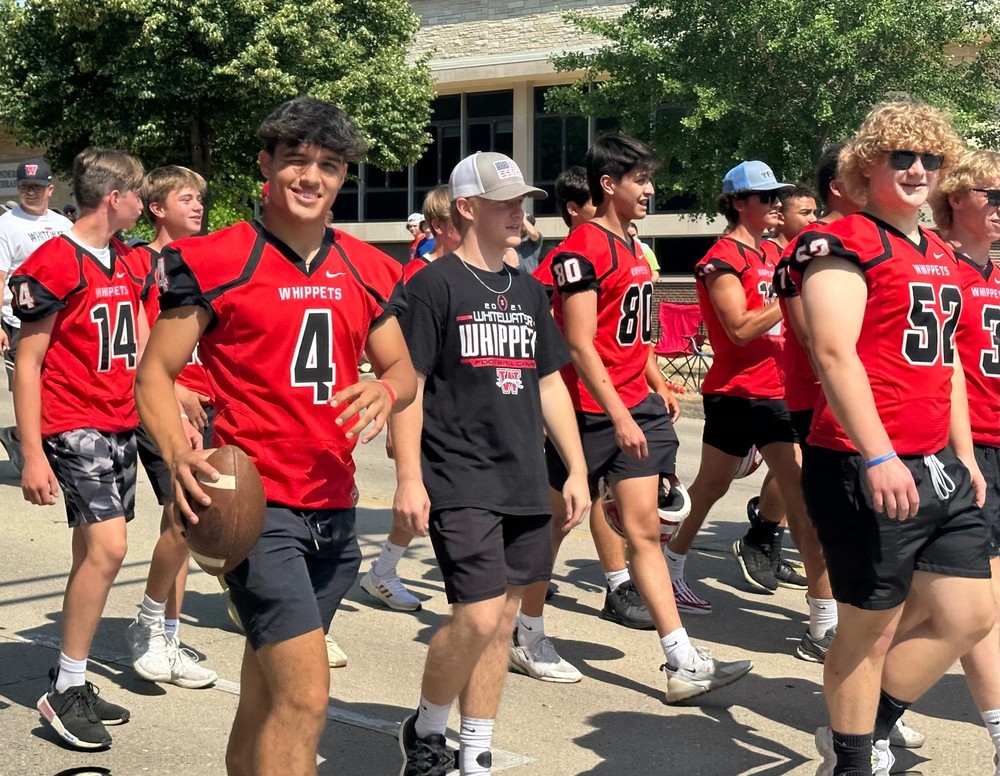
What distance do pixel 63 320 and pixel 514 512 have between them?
6.58 ft

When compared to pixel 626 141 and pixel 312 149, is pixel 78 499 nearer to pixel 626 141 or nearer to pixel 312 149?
pixel 312 149

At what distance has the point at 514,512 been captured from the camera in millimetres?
4633

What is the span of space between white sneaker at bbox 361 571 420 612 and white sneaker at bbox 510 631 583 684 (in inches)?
45.7

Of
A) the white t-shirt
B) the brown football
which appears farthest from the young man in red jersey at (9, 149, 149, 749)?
the white t-shirt

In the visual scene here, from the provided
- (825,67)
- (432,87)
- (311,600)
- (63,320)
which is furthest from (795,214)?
(432,87)

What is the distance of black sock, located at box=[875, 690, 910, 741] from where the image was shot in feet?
14.6

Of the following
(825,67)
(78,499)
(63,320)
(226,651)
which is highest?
(825,67)

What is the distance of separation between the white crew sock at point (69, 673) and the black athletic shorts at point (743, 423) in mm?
3432

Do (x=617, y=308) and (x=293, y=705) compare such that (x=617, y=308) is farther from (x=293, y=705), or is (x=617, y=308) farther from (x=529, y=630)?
(x=293, y=705)

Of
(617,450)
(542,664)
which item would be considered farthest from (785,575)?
(542,664)

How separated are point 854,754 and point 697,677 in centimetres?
134

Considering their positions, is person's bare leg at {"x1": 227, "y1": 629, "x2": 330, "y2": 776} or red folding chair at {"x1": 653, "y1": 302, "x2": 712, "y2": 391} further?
red folding chair at {"x1": 653, "y1": 302, "x2": 712, "y2": 391}

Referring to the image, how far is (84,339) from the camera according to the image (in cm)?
541

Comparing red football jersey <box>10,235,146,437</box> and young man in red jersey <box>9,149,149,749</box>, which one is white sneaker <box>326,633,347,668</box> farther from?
red football jersey <box>10,235,146,437</box>
